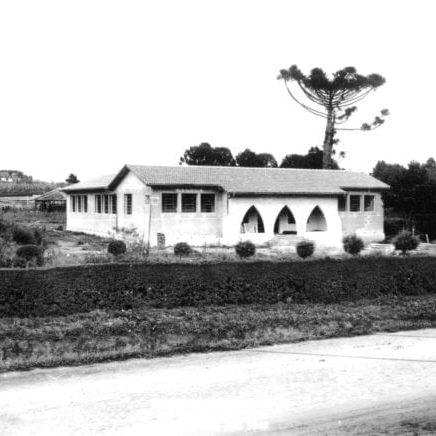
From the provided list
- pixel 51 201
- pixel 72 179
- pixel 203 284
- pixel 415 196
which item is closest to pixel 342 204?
pixel 415 196

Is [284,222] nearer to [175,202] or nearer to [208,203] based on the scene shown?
[208,203]

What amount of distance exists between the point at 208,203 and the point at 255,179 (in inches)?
127

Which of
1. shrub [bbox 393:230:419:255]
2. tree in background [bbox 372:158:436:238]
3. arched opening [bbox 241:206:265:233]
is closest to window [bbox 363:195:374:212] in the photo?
tree in background [bbox 372:158:436:238]

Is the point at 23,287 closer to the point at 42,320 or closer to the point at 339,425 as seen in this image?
the point at 42,320

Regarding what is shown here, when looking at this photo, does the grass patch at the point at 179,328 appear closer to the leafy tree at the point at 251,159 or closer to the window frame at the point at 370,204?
the window frame at the point at 370,204

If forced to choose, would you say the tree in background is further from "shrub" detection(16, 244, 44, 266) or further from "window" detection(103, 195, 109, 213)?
"shrub" detection(16, 244, 44, 266)

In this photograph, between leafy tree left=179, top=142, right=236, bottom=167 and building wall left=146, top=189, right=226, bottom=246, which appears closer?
building wall left=146, top=189, right=226, bottom=246

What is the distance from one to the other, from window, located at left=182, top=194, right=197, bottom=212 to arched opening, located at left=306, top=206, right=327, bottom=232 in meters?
7.46

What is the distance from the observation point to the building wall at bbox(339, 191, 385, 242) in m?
37.2

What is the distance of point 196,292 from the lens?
12.5 m

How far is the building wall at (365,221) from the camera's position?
1463 inches

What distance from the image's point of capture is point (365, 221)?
124ft

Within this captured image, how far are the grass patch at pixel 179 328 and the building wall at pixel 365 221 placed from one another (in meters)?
24.5

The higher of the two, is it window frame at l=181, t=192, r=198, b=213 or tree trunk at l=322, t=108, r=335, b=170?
tree trunk at l=322, t=108, r=335, b=170
